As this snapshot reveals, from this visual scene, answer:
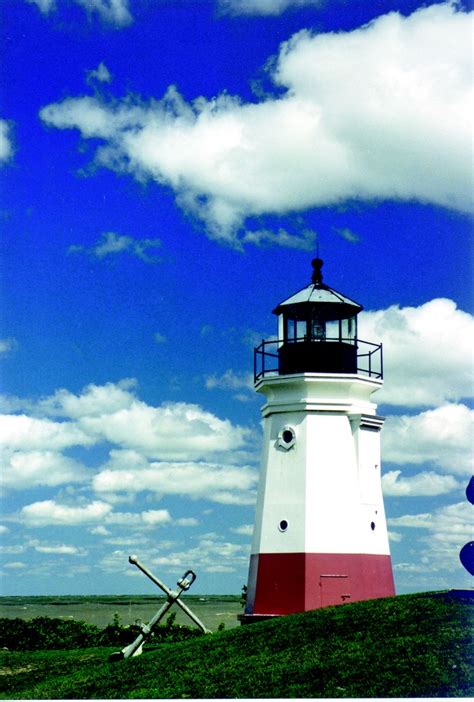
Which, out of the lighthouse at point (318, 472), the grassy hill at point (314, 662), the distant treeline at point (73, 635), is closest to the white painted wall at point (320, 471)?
the lighthouse at point (318, 472)

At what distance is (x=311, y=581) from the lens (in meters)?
26.5

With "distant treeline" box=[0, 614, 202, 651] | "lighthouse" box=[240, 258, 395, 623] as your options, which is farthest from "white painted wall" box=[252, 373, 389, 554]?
"distant treeline" box=[0, 614, 202, 651]

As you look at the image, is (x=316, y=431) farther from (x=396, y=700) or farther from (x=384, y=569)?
(x=396, y=700)

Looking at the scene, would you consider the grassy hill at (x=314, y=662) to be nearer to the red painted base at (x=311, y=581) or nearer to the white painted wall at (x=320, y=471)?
the red painted base at (x=311, y=581)

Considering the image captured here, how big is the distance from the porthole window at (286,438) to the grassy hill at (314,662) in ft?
15.2

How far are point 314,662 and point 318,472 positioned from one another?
319 inches

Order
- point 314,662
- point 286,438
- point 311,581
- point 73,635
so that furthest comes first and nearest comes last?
1. point 73,635
2. point 286,438
3. point 311,581
4. point 314,662

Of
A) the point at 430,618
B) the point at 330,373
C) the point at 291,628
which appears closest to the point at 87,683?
the point at 291,628

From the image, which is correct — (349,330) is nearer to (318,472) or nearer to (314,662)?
(318,472)

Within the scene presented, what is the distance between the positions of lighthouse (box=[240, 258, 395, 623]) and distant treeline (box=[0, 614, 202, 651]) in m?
5.15

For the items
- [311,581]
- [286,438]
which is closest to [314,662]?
[311,581]

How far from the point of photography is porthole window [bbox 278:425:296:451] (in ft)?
90.3

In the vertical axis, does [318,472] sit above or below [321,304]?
below

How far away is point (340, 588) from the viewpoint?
87.5ft
